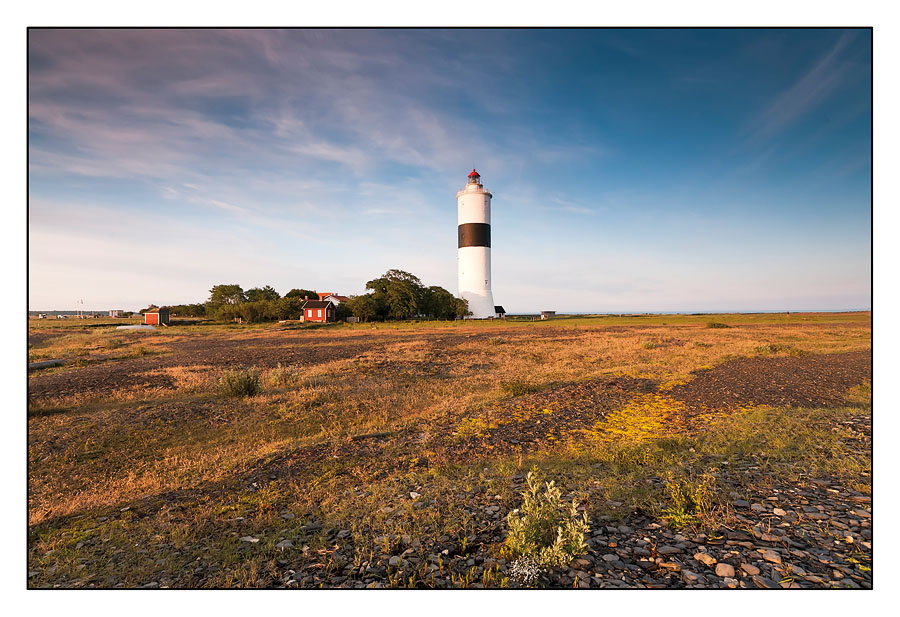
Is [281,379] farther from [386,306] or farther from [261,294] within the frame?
[261,294]

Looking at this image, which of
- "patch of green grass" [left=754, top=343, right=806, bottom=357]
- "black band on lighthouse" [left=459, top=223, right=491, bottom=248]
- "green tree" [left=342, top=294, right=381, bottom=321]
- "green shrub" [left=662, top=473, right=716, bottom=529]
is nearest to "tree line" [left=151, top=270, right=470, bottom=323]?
"green tree" [left=342, top=294, right=381, bottom=321]

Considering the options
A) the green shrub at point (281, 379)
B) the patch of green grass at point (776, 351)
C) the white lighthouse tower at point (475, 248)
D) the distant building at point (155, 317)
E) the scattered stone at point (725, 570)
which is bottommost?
the green shrub at point (281, 379)

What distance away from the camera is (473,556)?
404 cm

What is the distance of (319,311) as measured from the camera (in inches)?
3076

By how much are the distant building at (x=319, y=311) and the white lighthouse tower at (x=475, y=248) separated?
91.8 feet

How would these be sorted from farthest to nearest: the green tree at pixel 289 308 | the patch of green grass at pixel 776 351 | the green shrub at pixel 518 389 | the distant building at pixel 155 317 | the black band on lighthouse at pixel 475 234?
the green tree at pixel 289 308, the black band on lighthouse at pixel 475 234, the distant building at pixel 155 317, the patch of green grass at pixel 776 351, the green shrub at pixel 518 389

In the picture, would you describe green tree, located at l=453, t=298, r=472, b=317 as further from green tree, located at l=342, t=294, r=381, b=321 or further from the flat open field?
the flat open field

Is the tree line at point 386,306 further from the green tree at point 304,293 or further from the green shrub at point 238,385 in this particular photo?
the green shrub at point 238,385

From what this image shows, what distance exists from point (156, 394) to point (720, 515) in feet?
54.0

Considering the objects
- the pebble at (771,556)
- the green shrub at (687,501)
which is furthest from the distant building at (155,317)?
the pebble at (771,556)

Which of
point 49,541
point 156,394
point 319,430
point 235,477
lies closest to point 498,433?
point 319,430

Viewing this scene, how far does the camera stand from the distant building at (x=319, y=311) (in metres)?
78.1

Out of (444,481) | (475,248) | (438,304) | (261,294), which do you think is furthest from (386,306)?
(444,481)

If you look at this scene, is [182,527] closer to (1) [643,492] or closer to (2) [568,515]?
(2) [568,515]
